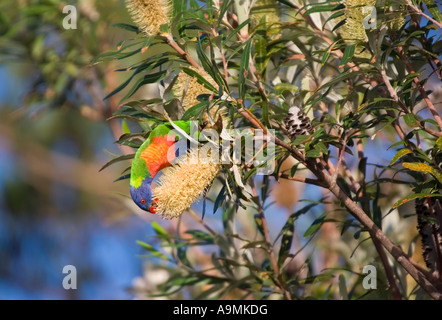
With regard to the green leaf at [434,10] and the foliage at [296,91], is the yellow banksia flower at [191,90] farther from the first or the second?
the green leaf at [434,10]

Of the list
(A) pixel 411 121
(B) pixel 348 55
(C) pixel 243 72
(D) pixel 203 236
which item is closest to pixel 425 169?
(A) pixel 411 121

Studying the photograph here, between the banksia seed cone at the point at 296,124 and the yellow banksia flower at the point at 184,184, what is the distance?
190 mm

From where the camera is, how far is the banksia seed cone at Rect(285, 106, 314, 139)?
41.4 inches

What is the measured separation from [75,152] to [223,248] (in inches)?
96.7

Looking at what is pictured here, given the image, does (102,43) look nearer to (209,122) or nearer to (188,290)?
(188,290)

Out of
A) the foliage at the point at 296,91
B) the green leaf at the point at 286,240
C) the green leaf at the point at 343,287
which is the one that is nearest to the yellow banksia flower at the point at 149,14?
the foliage at the point at 296,91

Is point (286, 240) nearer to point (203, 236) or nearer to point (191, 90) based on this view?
point (203, 236)

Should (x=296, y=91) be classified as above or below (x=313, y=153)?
above

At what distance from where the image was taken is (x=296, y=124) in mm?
1056

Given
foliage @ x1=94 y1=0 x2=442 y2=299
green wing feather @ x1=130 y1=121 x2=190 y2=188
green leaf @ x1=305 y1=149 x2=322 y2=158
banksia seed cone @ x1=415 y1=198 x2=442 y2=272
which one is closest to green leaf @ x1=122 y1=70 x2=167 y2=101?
foliage @ x1=94 y1=0 x2=442 y2=299

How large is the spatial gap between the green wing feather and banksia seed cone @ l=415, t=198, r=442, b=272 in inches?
19.8

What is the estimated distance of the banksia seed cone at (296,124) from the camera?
1.05 meters

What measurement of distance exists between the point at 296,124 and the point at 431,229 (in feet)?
1.22

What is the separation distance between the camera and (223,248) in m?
1.46
